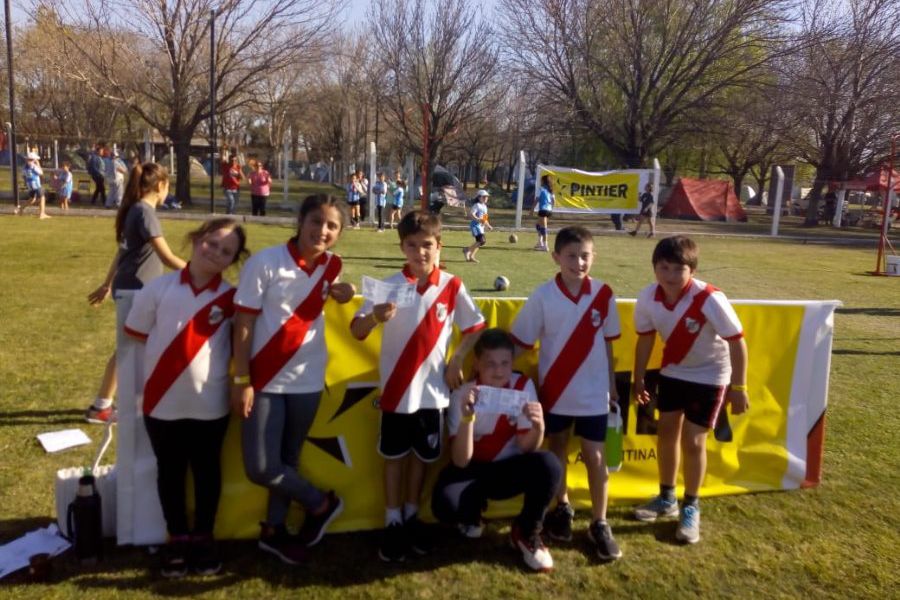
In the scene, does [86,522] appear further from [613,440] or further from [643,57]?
[643,57]

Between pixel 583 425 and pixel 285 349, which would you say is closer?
pixel 285 349

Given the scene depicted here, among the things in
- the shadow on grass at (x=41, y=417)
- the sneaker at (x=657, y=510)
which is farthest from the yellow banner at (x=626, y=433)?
the shadow on grass at (x=41, y=417)

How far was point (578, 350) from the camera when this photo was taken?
11.3ft

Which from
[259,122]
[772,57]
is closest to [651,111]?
[772,57]

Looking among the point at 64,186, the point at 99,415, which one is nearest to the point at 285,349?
the point at 99,415

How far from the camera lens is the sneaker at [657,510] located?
3.89 meters

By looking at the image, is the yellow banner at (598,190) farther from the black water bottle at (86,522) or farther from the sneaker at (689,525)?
the black water bottle at (86,522)

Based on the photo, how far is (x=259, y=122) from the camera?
62062 millimetres

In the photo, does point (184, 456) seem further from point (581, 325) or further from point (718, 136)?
point (718, 136)

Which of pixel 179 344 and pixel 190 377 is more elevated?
pixel 179 344

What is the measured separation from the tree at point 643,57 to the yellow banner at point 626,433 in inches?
1195

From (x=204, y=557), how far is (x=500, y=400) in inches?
62.1

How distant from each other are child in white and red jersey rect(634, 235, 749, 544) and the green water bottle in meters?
0.23

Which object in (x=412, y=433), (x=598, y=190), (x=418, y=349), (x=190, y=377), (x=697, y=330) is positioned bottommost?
(x=412, y=433)
